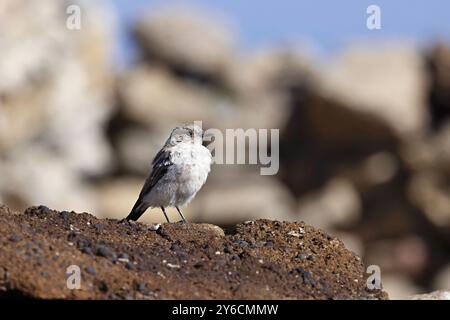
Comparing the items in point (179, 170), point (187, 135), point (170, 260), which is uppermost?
point (187, 135)

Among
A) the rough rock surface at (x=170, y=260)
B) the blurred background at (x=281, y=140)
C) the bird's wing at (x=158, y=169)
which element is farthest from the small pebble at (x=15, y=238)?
the blurred background at (x=281, y=140)

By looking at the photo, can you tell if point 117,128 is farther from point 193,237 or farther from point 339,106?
point 193,237

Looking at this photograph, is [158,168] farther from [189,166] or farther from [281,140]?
[281,140]

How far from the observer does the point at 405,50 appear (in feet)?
115

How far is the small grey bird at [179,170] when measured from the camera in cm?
1233

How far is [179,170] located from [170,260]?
3.71 metres

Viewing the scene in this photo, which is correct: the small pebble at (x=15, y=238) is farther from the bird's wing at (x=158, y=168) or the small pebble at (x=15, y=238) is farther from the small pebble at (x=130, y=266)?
the bird's wing at (x=158, y=168)

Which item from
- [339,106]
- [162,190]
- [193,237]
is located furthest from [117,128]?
[193,237]

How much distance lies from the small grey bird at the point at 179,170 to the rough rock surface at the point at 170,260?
205cm

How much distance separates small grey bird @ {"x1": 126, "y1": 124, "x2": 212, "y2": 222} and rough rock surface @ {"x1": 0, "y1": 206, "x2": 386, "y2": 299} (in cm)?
205

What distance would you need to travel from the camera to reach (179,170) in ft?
40.4

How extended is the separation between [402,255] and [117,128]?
1238 centimetres

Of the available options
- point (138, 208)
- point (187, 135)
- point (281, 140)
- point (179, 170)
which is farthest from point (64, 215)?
point (281, 140)

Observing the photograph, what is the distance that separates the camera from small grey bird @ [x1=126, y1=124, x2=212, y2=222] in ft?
40.4
